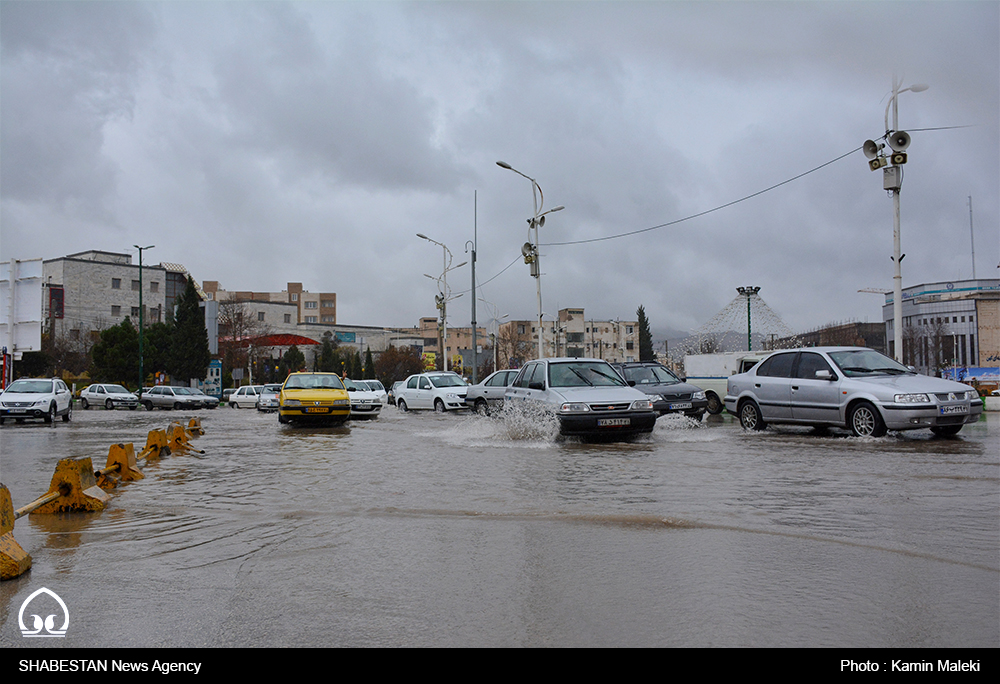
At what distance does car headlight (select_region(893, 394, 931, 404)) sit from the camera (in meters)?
12.0

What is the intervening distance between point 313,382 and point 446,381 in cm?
887

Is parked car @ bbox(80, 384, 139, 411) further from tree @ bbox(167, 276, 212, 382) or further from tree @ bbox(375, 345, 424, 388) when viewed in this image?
tree @ bbox(375, 345, 424, 388)

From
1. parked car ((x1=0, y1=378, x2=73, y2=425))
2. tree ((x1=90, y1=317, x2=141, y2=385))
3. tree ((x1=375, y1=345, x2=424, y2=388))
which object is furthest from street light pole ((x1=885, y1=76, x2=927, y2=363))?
tree ((x1=375, y1=345, x2=424, y2=388))

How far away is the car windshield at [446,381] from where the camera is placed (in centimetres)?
2897

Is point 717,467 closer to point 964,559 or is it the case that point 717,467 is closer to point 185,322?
point 964,559

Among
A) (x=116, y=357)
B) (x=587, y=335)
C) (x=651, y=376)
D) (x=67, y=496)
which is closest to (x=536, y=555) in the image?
(x=67, y=496)

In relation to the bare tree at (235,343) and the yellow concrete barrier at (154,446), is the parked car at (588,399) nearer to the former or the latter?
the yellow concrete barrier at (154,446)

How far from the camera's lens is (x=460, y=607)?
158 inches

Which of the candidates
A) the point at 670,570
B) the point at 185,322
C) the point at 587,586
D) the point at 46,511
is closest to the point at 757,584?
the point at 670,570

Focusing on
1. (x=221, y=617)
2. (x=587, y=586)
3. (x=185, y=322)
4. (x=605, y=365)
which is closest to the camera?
(x=221, y=617)

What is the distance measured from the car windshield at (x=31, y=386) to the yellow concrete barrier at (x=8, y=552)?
21.9 m

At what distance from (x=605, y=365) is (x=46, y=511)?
10.0 meters

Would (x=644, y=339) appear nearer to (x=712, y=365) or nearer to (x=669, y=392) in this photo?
(x=712, y=365)

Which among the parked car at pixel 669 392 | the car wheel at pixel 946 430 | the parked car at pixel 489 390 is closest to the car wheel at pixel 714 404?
the parked car at pixel 669 392
